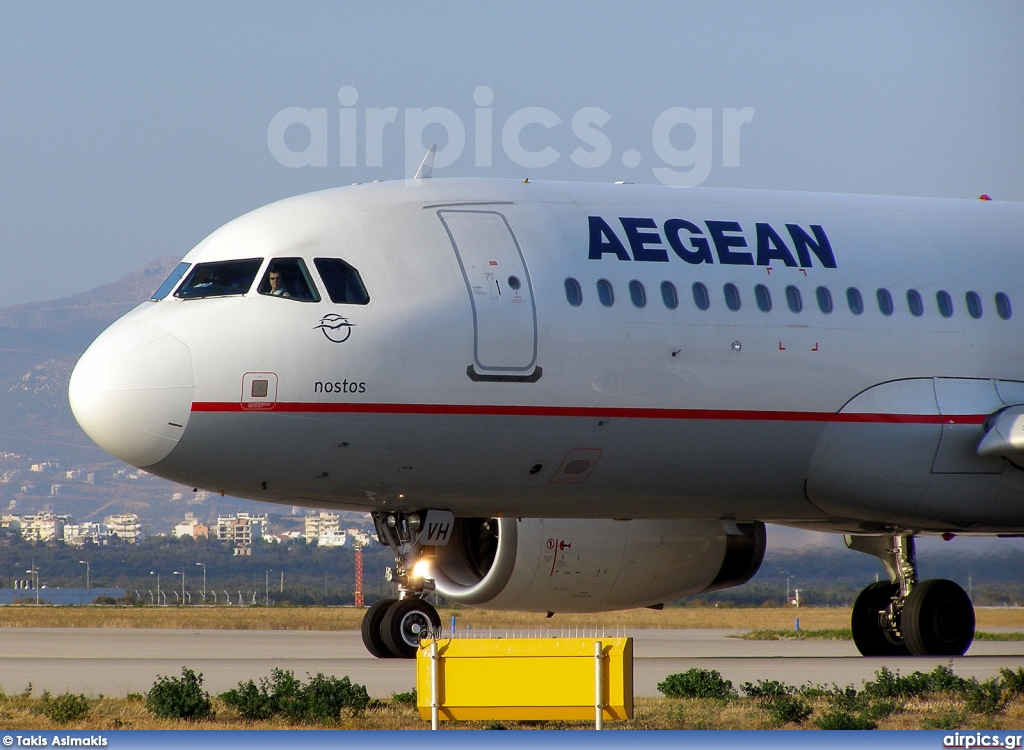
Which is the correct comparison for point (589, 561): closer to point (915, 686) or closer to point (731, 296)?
point (731, 296)

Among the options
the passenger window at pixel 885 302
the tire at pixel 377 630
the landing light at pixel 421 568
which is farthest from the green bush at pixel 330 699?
the passenger window at pixel 885 302

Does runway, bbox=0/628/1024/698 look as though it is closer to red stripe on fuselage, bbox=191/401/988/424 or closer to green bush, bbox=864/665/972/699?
green bush, bbox=864/665/972/699

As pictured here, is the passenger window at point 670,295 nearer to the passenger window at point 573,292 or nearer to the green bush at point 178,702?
the passenger window at point 573,292

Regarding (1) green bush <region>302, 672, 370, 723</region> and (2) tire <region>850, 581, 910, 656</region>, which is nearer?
(1) green bush <region>302, 672, 370, 723</region>

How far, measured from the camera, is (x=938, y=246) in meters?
19.5

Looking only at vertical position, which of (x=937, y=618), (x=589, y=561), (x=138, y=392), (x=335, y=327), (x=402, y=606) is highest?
(x=335, y=327)

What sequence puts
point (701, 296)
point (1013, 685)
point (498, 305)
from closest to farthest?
1. point (1013, 685)
2. point (498, 305)
3. point (701, 296)

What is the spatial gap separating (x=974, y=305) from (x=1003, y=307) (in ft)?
1.36

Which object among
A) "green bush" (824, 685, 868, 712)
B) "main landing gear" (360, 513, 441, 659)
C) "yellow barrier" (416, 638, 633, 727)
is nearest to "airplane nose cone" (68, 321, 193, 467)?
"main landing gear" (360, 513, 441, 659)

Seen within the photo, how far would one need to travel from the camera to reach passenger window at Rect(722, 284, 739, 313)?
1766 centimetres

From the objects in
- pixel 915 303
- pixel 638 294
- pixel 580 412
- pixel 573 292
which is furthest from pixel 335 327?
pixel 915 303

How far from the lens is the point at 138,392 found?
51.0 feet

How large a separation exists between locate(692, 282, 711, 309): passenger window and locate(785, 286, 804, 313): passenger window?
3.21 ft

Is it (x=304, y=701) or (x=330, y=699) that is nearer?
(x=304, y=701)
